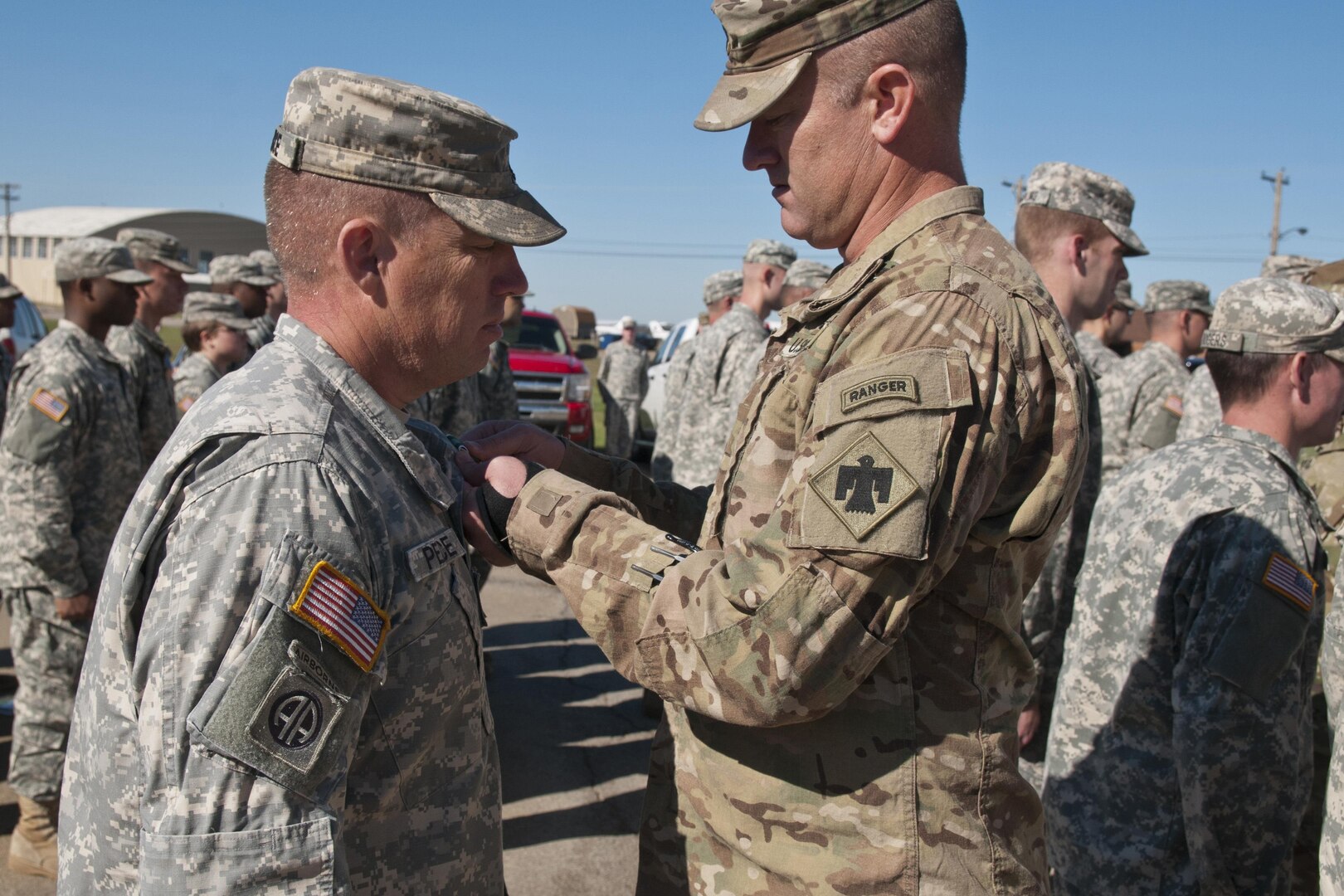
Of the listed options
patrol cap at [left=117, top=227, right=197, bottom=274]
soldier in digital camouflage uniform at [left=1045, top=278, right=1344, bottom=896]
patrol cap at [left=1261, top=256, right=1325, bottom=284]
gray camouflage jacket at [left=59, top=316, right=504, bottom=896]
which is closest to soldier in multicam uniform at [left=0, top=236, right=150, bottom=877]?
patrol cap at [left=117, top=227, right=197, bottom=274]

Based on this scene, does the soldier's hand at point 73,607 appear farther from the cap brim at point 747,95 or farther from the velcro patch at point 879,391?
the velcro patch at point 879,391

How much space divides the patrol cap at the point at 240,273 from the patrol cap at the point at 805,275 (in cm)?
383

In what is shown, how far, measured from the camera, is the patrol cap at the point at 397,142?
166 centimetres

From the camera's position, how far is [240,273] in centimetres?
734

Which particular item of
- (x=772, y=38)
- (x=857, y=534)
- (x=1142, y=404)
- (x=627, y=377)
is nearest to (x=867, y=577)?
(x=857, y=534)

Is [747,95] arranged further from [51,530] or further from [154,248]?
[154,248]

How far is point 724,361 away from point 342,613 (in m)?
5.58

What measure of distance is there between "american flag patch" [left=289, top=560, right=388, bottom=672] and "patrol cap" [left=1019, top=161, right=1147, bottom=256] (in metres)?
3.51

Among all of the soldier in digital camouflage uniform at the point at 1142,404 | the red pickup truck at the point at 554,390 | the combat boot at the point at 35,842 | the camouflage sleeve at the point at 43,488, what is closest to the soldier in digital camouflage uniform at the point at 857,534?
the camouflage sleeve at the point at 43,488

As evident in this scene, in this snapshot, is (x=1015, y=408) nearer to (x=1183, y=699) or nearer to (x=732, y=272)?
(x=1183, y=699)

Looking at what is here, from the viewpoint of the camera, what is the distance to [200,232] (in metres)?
74.1

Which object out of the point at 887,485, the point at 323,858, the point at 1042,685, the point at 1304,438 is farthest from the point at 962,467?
the point at 1042,685

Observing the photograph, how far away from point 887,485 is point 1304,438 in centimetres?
221

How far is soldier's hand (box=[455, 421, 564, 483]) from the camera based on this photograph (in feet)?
7.07
